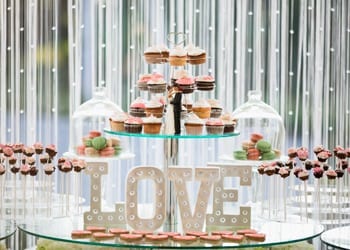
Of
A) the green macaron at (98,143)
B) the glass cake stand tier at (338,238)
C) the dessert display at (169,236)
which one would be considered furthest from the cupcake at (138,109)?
the green macaron at (98,143)

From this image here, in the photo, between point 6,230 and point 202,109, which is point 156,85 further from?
point 6,230

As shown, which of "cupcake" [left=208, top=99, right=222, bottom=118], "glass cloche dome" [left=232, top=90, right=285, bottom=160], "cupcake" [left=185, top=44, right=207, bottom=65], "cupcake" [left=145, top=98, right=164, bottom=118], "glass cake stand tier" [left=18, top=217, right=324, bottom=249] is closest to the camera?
"glass cake stand tier" [left=18, top=217, right=324, bottom=249]

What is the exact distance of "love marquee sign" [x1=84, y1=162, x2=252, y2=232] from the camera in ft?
11.5

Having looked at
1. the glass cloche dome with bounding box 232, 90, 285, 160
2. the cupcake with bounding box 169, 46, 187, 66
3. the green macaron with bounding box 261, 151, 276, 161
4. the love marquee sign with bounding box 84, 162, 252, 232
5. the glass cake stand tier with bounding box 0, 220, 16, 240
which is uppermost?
the cupcake with bounding box 169, 46, 187, 66

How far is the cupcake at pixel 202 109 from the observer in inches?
150

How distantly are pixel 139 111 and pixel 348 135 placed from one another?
229 centimetres

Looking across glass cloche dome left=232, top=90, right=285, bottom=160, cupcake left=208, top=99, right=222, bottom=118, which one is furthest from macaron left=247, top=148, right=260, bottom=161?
cupcake left=208, top=99, right=222, bottom=118

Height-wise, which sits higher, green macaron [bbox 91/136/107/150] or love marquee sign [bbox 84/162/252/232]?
green macaron [bbox 91/136/107/150]

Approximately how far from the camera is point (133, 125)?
367cm

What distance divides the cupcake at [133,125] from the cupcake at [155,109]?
69mm

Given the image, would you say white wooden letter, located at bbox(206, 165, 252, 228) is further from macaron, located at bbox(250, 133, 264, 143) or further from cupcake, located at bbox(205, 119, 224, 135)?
macaron, located at bbox(250, 133, 264, 143)

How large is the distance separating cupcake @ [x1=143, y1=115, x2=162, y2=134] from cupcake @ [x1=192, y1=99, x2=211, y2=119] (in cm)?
24

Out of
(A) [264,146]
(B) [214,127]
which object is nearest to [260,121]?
(A) [264,146]

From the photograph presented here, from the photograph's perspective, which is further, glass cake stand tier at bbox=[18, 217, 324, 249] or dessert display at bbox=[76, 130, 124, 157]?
dessert display at bbox=[76, 130, 124, 157]
